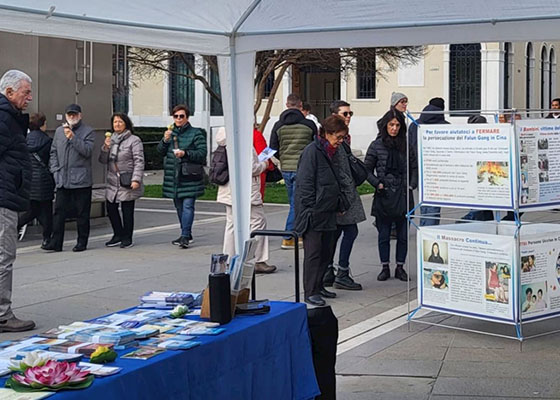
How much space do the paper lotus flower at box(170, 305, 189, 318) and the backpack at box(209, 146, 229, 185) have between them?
6019 millimetres

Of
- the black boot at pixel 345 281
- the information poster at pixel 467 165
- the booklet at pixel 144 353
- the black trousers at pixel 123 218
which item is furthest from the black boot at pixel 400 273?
the booklet at pixel 144 353

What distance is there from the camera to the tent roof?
7.06 metres

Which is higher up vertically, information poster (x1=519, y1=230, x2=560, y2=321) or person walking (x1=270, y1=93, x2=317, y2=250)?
person walking (x1=270, y1=93, x2=317, y2=250)

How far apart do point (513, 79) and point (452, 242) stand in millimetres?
36072

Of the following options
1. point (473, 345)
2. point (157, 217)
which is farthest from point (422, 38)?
point (157, 217)

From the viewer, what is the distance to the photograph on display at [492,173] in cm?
749

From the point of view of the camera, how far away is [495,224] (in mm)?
8141

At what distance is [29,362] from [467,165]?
4843 millimetres

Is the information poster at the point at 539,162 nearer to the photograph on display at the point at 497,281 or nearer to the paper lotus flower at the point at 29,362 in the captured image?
the photograph on display at the point at 497,281

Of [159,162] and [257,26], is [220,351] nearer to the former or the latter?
[257,26]

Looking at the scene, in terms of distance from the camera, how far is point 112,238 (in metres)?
13.6

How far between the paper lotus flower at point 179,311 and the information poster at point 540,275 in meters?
3.55

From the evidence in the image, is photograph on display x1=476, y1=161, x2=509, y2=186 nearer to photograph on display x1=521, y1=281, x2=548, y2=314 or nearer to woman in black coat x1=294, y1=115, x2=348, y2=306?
photograph on display x1=521, y1=281, x2=548, y2=314

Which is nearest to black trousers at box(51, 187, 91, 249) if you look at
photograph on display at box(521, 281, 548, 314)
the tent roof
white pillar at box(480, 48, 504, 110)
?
the tent roof
